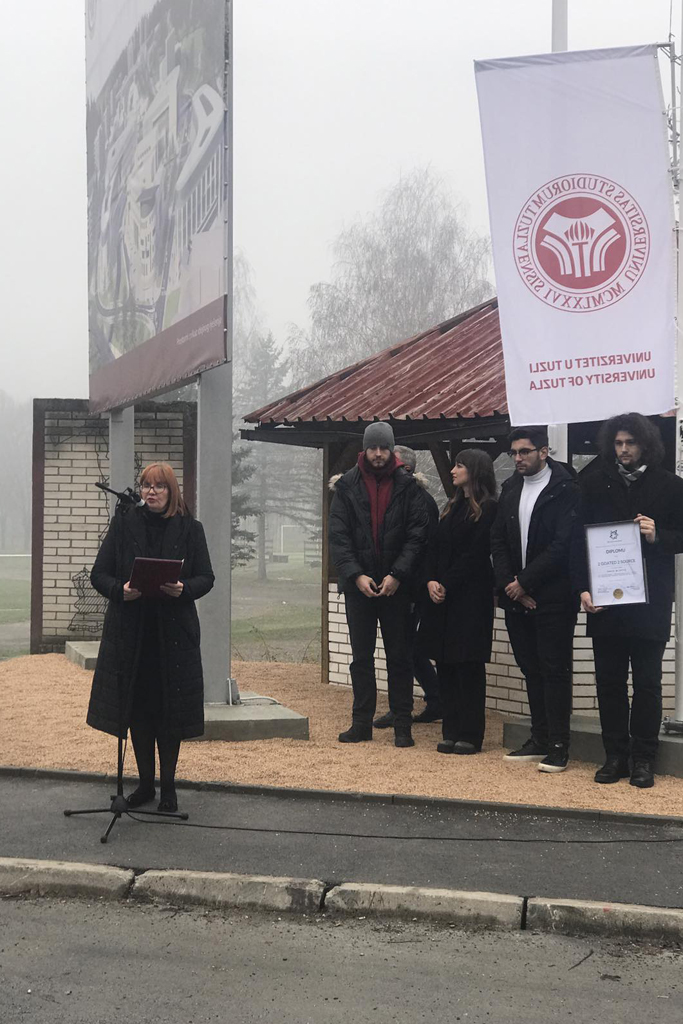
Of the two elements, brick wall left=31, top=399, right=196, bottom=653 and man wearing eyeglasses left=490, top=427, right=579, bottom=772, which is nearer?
man wearing eyeglasses left=490, top=427, right=579, bottom=772

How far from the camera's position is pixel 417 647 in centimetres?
912

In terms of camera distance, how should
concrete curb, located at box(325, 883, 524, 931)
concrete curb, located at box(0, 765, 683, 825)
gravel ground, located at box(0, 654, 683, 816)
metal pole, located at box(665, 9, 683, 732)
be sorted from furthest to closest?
metal pole, located at box(665, 9, 683, 732), gravel ground, located at box(0, 654, 683, 816), concrete curb, located at box(0, 765, 683, 825), concrete curb, located at box(325, 883, 524, 931)

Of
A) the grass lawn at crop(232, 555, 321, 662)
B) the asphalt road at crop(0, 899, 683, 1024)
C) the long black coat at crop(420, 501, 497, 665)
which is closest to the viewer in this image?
the asphalt road at crop(0, 899, 683, 1024)

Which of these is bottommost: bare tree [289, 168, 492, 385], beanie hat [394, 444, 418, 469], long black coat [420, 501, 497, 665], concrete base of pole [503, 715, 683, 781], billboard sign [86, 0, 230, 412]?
concrete base of pole [503, 715, 683, 781]

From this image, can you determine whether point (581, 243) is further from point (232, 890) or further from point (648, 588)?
point (232, 890)

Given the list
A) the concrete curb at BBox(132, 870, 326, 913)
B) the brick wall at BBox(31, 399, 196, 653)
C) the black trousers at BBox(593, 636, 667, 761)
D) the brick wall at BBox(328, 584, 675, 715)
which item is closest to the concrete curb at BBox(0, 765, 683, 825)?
the black trousers at BBox(593, 636, 667, 761)

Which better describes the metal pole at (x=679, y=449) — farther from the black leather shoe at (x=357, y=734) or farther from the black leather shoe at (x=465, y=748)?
the black leather shoe at (x=357, y=734)

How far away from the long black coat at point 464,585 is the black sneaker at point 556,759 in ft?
2.85

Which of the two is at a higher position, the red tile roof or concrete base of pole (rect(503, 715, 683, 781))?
the red tile roof

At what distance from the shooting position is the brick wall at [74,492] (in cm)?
1478

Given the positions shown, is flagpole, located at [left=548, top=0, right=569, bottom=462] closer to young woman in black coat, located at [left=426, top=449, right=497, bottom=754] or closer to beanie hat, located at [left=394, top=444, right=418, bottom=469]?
young woman in black coat, located at [left=426, top=449, right=497, bottom=754]

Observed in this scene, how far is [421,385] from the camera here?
11609mm

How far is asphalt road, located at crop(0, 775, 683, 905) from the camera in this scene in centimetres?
552

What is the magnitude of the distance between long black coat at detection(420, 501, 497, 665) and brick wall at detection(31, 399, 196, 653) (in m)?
6.55
